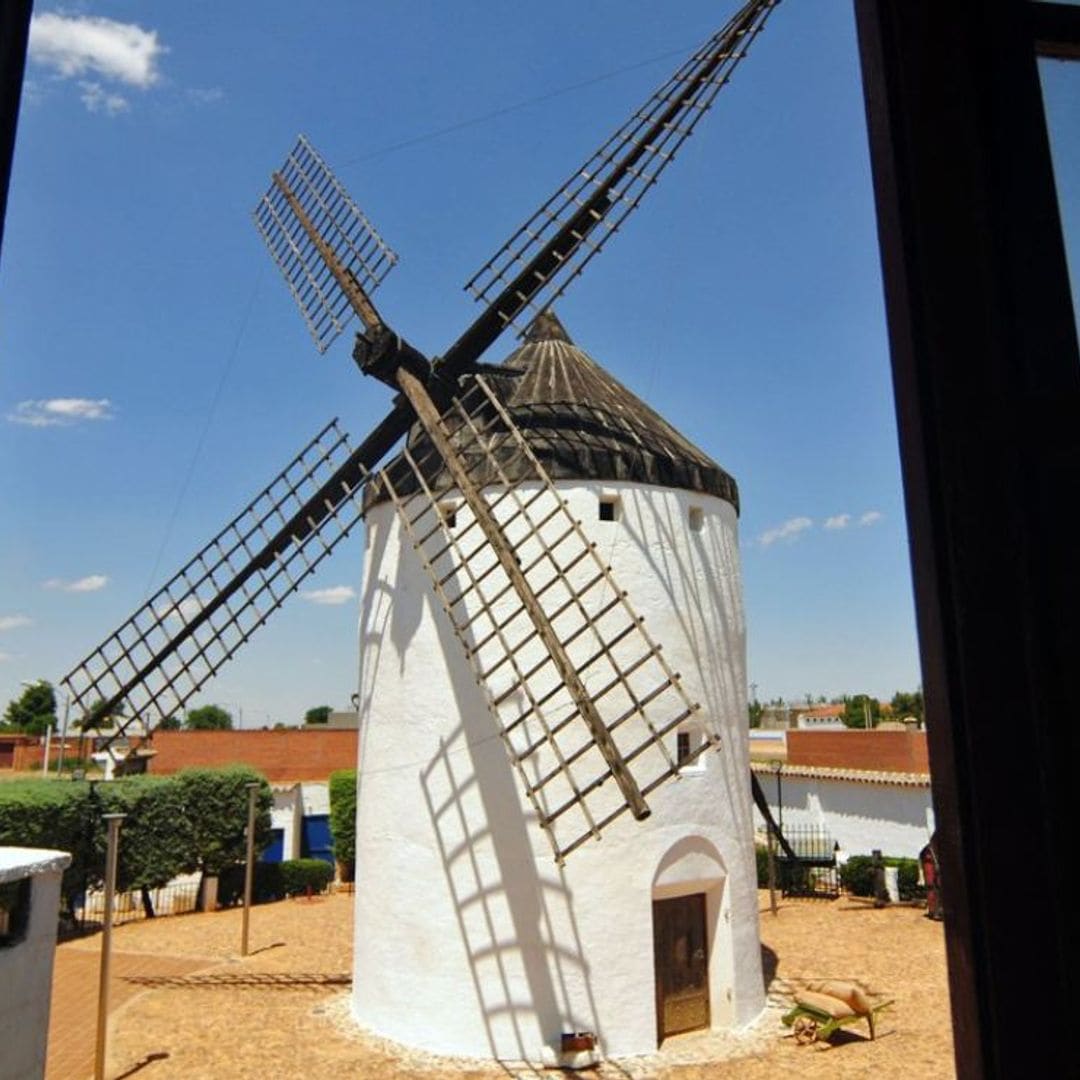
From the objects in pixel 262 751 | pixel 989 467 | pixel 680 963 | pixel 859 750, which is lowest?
pixel 680 963

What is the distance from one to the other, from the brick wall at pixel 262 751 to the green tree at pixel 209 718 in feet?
86.8

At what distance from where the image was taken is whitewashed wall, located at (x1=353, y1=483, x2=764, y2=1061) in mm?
8570

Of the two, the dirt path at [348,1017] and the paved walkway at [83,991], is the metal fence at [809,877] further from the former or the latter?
the paved walkway at [83,991]

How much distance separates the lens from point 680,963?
9211 millimetres

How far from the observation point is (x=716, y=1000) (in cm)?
930

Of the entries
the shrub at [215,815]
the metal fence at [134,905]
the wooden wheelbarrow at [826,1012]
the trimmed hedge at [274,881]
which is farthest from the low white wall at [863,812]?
the metal fence at [134,905]

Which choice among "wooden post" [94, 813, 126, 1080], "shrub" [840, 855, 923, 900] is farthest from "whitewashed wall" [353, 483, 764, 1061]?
"shrub" [840, 855, 923, 900]

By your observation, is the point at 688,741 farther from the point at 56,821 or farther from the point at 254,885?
the point at 254,885

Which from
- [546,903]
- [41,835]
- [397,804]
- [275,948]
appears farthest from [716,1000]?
[41,835]

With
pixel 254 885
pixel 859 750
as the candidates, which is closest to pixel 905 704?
pixel 859 750

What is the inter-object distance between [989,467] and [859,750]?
25368 millimetres

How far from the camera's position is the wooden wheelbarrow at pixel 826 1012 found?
A: 8.80 m

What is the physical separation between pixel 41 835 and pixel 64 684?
14.7 ft

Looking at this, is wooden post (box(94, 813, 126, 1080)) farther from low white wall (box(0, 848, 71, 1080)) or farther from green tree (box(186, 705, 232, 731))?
green tree (box(186, 705, 232, 731))
